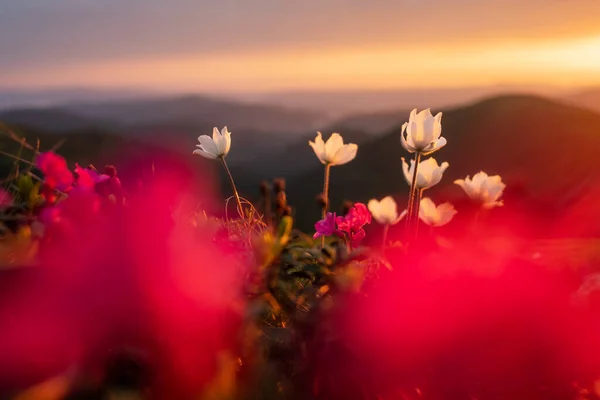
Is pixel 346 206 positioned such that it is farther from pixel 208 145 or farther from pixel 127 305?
pixel 127 305

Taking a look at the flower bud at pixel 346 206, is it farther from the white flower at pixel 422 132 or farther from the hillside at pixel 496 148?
the hillside at pixel 496 148

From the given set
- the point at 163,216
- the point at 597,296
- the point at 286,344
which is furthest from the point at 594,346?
the point at 163,216

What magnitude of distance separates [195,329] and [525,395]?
0.36 meters

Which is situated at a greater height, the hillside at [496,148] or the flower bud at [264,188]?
the flower bud at [264,188]

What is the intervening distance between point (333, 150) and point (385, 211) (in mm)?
464

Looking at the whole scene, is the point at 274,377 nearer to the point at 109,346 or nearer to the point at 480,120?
the point at 109,346

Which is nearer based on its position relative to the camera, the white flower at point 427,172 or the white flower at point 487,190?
the white flower at point 487,190

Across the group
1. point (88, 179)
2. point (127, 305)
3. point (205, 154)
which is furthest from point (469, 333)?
point (205, 154)

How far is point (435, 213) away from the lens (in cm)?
120

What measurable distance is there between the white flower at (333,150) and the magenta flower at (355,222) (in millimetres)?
633

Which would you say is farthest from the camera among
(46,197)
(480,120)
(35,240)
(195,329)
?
(480,120)

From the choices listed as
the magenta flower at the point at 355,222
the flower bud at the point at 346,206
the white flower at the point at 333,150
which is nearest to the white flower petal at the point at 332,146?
the white flower at the point at 333,150

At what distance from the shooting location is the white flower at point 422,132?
1.43 metres

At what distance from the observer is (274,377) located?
623 mm
